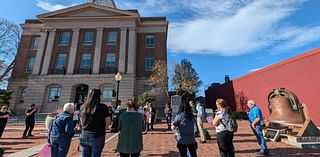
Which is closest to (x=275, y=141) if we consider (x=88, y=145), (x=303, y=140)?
(x=303, y=140)

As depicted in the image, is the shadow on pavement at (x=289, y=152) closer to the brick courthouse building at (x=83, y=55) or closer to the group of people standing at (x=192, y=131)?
the group of people standing at (x=192, y=131)

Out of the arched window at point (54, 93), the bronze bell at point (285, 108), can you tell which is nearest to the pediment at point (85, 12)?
the arched window at point (54, 93)

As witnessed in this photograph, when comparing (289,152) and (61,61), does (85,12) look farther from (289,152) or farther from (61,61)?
(289,152)

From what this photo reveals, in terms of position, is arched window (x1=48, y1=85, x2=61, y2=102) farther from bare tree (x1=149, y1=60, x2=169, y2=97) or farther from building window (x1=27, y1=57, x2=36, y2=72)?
bare tree (x1=149, y1=60, x2=169, y2=97)

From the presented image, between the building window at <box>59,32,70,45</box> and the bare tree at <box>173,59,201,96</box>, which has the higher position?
the building window at <box>59,32,70,45</box>

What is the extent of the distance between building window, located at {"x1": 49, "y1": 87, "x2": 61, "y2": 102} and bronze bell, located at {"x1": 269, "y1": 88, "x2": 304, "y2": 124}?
23.2 meters

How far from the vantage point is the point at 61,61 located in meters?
25.8

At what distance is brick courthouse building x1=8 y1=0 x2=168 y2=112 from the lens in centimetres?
2430

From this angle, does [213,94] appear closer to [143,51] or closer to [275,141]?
[143,51]

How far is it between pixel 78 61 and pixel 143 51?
8.42 m

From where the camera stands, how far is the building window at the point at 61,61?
25.5 meters

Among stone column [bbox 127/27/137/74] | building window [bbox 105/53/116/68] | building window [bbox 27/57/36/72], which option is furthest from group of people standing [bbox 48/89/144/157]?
building window [bbox 27/57/36/72]

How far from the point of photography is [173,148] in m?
7.19

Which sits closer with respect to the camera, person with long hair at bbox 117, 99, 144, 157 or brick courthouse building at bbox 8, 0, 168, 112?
person with long hair at bbox 117, 99, 144, 157
